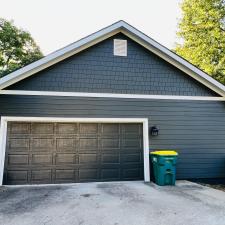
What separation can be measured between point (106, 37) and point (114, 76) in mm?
1335

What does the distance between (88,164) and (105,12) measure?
25.2ft

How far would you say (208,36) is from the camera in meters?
16.2

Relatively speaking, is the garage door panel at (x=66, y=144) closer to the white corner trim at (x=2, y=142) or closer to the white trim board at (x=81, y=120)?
the white trim board at (x=81, y=120)

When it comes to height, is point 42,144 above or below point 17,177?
above

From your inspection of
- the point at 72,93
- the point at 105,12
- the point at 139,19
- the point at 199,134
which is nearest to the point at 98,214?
the point at 72,93

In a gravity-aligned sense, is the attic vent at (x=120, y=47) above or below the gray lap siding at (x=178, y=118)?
above

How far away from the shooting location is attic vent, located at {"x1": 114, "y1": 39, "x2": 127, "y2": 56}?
743cm

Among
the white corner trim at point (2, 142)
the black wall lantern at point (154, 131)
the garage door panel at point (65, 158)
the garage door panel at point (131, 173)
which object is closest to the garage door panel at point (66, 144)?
the garage door panel at point (65, 158)

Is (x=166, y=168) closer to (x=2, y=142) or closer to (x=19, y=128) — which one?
(x=19, y=128)

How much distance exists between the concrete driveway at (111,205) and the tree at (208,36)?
12670 millimetres

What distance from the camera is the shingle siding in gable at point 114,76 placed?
688cm

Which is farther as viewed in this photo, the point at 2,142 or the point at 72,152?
the point at 72,152

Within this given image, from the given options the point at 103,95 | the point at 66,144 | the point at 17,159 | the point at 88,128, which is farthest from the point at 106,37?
the point at 17,159

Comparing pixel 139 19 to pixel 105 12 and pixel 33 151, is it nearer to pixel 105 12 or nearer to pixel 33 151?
pixel 105 12
